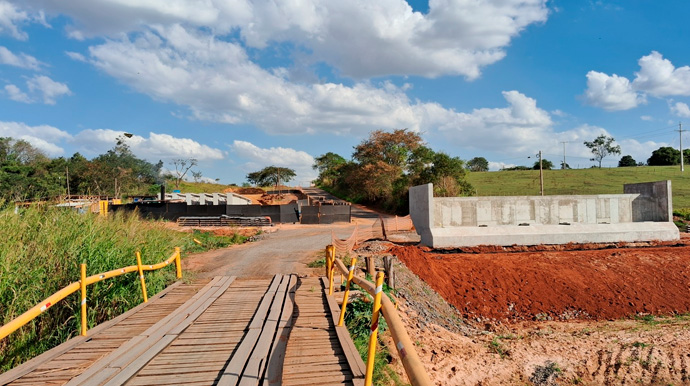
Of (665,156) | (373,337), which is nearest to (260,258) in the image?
(373,337)

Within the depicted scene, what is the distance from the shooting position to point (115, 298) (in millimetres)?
8078

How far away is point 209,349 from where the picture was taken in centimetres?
566

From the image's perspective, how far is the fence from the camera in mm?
16719

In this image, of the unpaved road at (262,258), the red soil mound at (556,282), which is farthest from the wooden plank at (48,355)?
the red soil mound at (556,282)

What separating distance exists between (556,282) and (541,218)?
533 centimetres

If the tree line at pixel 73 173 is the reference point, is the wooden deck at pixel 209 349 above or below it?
below

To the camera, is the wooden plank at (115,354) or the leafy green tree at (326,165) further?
the leafy green tree at (326,165)

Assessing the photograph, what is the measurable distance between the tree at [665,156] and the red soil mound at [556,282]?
279 ft

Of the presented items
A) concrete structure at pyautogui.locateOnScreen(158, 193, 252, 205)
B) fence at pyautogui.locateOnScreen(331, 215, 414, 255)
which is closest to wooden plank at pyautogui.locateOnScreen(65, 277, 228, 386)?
fence at pyautogui.locateOnScreen(331, 215, 414, 255)

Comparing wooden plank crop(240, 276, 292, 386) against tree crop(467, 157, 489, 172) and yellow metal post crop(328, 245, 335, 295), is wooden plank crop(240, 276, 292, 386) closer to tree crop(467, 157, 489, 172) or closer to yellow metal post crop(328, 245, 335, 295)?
yellow metal post crop(328, 245, 335, 295)

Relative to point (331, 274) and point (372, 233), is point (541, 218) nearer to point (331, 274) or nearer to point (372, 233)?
point (372, 233)

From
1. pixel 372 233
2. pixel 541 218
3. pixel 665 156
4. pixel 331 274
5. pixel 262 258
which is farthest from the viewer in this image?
pixel 665 156

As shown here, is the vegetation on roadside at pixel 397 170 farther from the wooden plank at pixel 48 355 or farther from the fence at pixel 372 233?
the wooden plank at pixel 48 355

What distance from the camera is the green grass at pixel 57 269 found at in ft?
20.2
